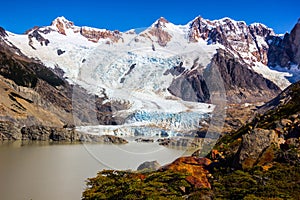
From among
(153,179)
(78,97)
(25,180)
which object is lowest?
(25,180)

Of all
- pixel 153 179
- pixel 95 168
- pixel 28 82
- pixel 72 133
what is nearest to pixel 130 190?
pixel 153 179

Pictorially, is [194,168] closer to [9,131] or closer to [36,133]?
[9,131]

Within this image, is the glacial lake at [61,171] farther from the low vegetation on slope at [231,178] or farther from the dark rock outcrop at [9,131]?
the dark rock outcrop at [9,131]

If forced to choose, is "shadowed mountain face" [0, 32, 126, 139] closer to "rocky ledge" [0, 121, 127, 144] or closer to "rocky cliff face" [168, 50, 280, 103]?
"rocky ledge" [0, 121, 127, 144]

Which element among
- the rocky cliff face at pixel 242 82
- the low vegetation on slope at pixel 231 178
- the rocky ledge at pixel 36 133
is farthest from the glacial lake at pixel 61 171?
the rocky cliff face at pixel 242 82

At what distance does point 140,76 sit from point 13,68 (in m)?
92.3

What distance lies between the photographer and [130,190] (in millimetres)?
9531

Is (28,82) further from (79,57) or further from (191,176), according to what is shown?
(191,176)

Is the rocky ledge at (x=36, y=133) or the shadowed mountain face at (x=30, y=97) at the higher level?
the shadowed mountain face at (x=30, y=97)

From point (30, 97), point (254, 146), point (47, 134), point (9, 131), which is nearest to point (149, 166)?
point (254, 146)

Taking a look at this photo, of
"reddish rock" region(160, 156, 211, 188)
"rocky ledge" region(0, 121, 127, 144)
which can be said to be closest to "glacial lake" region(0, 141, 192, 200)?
"reddish rock" region(160, 156, 211, 188)

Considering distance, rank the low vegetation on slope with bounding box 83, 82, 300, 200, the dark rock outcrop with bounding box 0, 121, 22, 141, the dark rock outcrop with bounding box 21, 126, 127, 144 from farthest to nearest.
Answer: the dark rock outcrop with bounding box 21, 126, 127, 144 < the dark rock outcrop with bounding box 0, 121, 22, 141 < the low vegetation on slope with bounding box 83, 82, 300, 200

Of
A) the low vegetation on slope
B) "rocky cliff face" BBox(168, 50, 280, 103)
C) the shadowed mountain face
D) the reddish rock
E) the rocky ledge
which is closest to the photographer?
the low vegetation on slope

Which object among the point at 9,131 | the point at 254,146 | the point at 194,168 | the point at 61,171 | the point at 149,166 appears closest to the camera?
the point at 149,166
